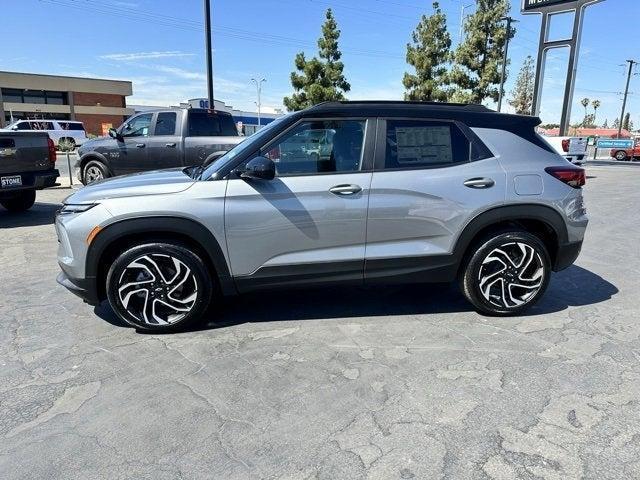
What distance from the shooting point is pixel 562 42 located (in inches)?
822

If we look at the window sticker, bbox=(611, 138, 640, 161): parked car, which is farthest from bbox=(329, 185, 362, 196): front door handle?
bbox=(611, 138, 640, 161): parked car

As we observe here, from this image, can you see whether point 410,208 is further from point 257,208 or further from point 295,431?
point 295,431

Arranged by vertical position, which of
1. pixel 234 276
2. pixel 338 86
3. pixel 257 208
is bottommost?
pixel 234 276

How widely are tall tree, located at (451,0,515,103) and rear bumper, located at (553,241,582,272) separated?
82.8 ft

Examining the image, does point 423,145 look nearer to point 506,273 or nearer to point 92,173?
point 506,273

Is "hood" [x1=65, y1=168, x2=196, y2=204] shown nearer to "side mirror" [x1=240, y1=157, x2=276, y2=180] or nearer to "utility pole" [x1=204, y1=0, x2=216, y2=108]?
"side mirror" [x1=240, y1=157, x2=276, y2=180]

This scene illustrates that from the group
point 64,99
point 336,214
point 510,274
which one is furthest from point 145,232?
point 64,99

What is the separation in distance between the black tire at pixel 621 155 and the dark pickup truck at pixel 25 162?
36302mm

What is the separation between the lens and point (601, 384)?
2.96 meters

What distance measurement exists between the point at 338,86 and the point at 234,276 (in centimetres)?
2347

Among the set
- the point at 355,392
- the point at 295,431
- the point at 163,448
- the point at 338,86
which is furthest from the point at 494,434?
the point at 338,86

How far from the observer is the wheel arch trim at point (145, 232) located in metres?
3.45

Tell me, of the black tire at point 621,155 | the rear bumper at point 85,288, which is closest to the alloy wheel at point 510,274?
the rear bumper at point 85,288

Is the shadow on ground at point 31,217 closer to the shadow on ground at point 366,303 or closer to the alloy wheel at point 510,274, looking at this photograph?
the shadow on ground at point 366,303
